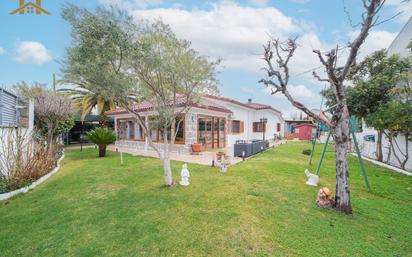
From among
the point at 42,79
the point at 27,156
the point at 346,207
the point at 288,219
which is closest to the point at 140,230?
the point at 288,219

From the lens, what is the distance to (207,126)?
15797mm

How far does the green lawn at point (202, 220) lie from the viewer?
3.49 m

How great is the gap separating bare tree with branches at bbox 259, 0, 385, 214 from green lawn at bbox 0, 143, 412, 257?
1013mm

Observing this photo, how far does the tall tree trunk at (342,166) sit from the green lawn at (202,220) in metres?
0.30

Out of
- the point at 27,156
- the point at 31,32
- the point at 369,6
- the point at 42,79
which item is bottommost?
the point at 27,156

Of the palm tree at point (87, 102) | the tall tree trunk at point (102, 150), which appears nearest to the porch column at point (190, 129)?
the tall tree trunk at point (102, 150)

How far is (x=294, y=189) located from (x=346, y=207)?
5.81 ft

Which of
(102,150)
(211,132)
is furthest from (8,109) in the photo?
(211,132)

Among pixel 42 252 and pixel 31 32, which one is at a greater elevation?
pixel 31 32

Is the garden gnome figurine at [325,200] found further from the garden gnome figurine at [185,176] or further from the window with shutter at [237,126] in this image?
the window with shutter at [237,126]

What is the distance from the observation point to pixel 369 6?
4.02 m

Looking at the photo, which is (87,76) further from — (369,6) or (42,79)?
(42,79)

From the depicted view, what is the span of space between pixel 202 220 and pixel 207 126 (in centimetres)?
1157

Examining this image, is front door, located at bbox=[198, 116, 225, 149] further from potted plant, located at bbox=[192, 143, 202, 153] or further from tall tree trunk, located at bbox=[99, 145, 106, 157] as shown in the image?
tall tree trunk, located at bbox=[99, 145, 106, 157]
